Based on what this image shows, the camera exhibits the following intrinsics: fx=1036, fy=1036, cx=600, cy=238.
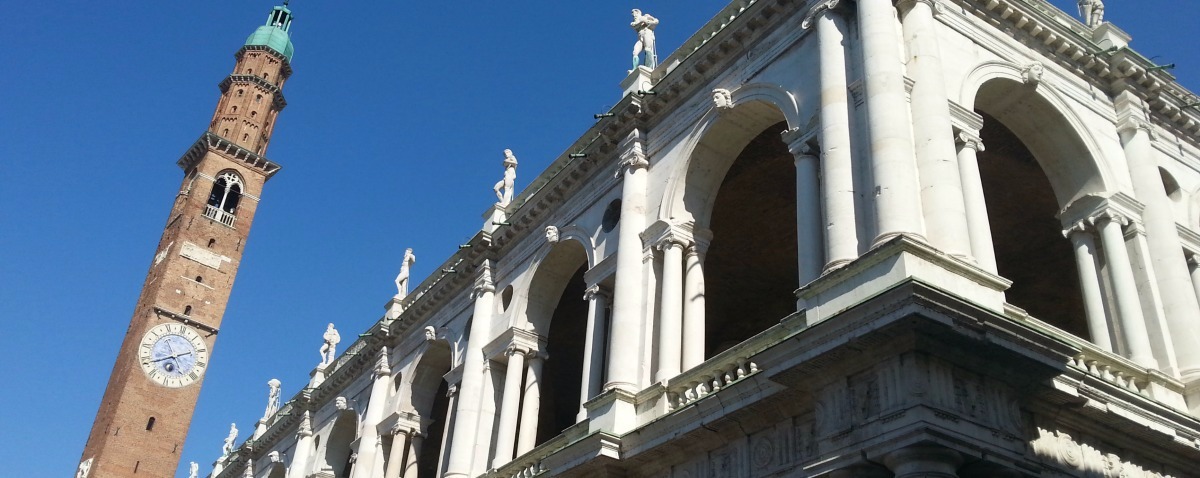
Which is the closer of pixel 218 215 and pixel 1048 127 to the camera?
pixel 1048 127

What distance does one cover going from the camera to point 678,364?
1869cm

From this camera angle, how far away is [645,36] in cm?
2488

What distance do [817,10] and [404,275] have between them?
69.5 ft

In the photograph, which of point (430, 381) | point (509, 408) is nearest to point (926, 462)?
point (509, 408)

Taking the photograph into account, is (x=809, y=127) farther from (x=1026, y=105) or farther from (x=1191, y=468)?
(x=1191, y=468)

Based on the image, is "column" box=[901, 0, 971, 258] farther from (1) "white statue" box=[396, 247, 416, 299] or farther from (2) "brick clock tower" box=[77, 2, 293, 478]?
(2) "brick clock tower" box=[77, 2, 293, 478]

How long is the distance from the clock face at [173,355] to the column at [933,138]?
1963 inches

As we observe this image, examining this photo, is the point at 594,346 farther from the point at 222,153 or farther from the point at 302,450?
the point at 222,153

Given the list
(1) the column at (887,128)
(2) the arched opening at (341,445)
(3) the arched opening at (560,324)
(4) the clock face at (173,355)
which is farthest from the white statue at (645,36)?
(4) the clock face at (173,355)

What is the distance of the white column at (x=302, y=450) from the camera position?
36688 millimetres

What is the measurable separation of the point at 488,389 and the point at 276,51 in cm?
5090

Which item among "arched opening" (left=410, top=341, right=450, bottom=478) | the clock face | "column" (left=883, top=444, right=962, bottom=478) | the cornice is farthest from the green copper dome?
"column" (left=883, top=444, right=962, bottom=478)

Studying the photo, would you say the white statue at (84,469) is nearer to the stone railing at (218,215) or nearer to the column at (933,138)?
the stone railing at (218,215)

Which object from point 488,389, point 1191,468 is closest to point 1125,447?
point 1191,468
